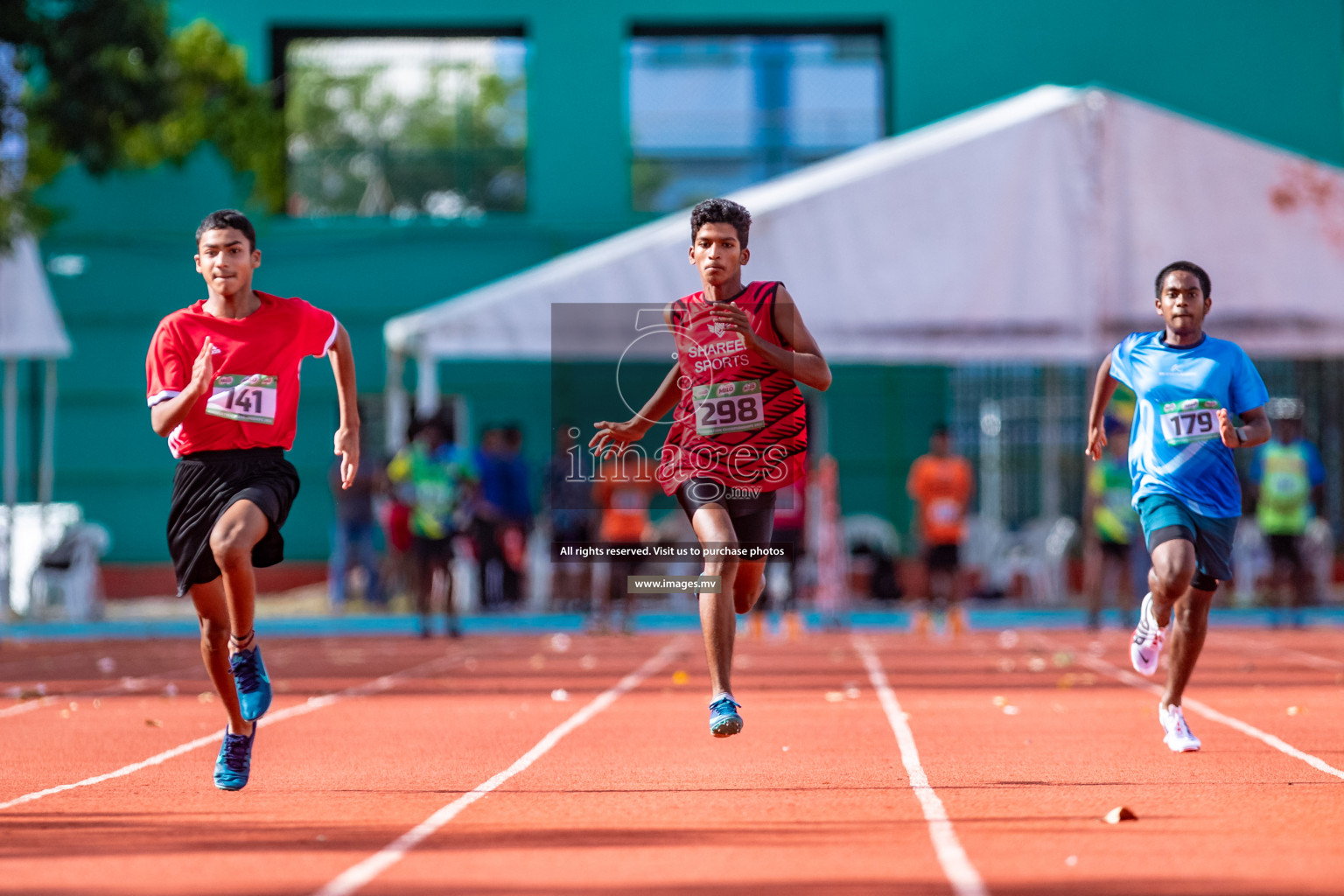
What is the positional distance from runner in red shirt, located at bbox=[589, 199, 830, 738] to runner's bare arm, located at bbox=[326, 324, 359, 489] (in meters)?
0.91

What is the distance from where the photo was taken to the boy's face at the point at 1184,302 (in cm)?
714

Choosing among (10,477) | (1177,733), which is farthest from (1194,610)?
(10,477)

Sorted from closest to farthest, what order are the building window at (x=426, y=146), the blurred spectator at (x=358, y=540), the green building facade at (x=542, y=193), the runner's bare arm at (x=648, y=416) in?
the runner's bare arm at (x=648, y=416) < the blurred spectator at (x=358, y=540) < the green building facade at (x=542, y=193) < the building window at (x=426, y=146)

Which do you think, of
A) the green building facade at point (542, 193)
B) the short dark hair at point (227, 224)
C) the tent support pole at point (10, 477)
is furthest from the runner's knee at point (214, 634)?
the green building facade at point (542, 193)

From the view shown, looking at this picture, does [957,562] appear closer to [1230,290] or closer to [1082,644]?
[1082,644]

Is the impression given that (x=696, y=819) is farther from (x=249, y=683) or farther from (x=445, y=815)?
(x=249, y=683)

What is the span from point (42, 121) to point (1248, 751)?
14794 mm

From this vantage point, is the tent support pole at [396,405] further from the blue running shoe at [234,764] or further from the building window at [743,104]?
the blue running shoe at [234,764]

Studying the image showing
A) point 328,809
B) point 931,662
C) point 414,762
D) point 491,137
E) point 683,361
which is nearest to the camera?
point 328,809

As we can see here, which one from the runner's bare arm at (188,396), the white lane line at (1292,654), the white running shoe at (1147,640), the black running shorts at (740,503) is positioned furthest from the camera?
the white lane line at (1292,654)

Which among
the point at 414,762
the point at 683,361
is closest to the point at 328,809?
Answer: the point at 414,762

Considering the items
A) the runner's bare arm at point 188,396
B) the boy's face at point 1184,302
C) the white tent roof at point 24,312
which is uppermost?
the white tent roof at point 24,312

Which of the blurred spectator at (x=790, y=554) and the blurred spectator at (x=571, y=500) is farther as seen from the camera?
the blurred spectator at (x=571, y=500)

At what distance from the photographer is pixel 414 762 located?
7223mm
